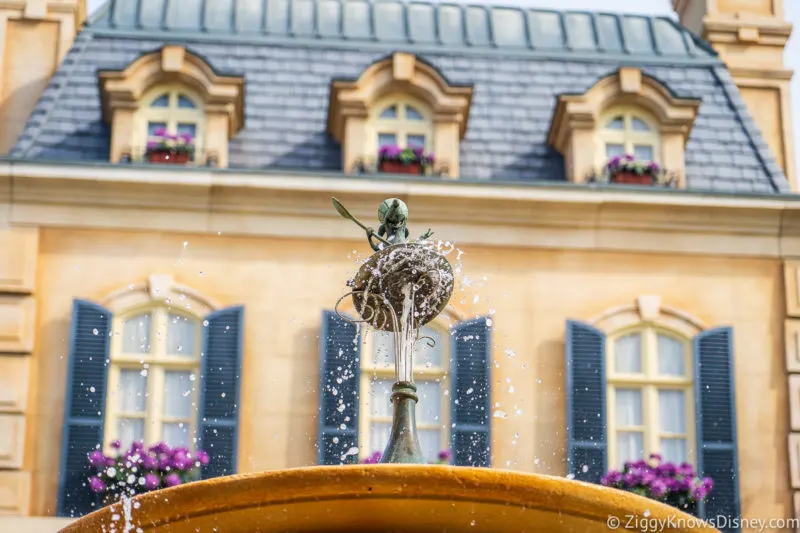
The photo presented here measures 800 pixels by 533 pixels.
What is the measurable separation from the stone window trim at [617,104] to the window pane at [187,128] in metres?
3.93

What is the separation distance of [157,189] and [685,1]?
332 inches

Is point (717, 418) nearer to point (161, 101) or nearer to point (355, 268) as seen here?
point (355, 268)

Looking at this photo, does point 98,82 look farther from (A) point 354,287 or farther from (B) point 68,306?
(A) point 354,287

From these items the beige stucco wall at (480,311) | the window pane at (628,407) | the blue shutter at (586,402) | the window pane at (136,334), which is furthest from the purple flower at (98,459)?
the window pane at (628,407)

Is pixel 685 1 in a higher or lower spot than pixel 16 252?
higher

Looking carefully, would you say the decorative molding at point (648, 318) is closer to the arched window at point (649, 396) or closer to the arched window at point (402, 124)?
the arched window at point (649, 396)

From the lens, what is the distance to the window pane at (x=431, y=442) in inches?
698

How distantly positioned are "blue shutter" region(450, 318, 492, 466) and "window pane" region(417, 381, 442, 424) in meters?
0.16

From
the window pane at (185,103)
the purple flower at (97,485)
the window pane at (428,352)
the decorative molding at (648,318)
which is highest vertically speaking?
the window pane at (185,103)

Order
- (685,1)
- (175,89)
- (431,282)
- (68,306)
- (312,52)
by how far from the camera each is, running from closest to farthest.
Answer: (431,282)
(68,306)
(175,89)
(312,52)
(685,1)

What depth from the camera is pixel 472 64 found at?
69.0ft

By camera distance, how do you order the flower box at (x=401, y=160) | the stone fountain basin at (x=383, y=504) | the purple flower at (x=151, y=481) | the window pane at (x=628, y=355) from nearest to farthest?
the stone fountain basin at (x=383, y=504), the purple flower at (x=151, y=481), the window pane at (x=628, y=355), the flower box at (x=401, y=160)

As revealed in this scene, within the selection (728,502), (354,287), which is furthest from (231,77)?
(354,287)

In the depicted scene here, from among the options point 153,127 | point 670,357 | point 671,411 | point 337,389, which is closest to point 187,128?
point 153,127
